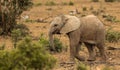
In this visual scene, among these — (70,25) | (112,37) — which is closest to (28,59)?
(70,25)

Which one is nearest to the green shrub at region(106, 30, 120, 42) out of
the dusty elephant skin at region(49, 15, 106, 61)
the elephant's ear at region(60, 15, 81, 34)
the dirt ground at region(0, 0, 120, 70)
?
the dirt ground at region(0, 0, 120, 70)

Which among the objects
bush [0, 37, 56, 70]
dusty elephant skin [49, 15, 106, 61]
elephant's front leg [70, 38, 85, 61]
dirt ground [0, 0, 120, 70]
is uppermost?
bush [0, 37, 56, 70]

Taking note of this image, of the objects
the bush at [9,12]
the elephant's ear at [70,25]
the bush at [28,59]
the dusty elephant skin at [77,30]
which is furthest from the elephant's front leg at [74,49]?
the bush at [9,12]

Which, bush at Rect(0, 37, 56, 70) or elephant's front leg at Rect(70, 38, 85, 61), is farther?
elephant's front leg at Rect(70, 38, 85, 61)

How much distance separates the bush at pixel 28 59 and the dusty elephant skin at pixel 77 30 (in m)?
3.06

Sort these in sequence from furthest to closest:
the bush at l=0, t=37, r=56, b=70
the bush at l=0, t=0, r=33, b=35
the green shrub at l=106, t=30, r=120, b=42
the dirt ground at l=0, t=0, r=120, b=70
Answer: the bush at l=0, t=0, r=33, b=35 → the green shrub at l=106, t=30, r=120, b=42 → the dirt ground at l=0, t=0, r=120, b=70 → the bush at l=0, t=37, r=56, b=70

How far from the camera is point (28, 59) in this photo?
698cm

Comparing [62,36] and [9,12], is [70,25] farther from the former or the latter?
[9,12]

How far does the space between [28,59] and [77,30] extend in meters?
3.44

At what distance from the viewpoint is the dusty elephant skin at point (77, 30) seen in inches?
404

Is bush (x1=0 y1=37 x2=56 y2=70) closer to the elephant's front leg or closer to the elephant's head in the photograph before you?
the elephant's head

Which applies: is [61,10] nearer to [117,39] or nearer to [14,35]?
[117,39]

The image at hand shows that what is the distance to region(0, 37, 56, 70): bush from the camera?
701 centimetres

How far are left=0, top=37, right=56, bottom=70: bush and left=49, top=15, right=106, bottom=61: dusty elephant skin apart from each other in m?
3.06
